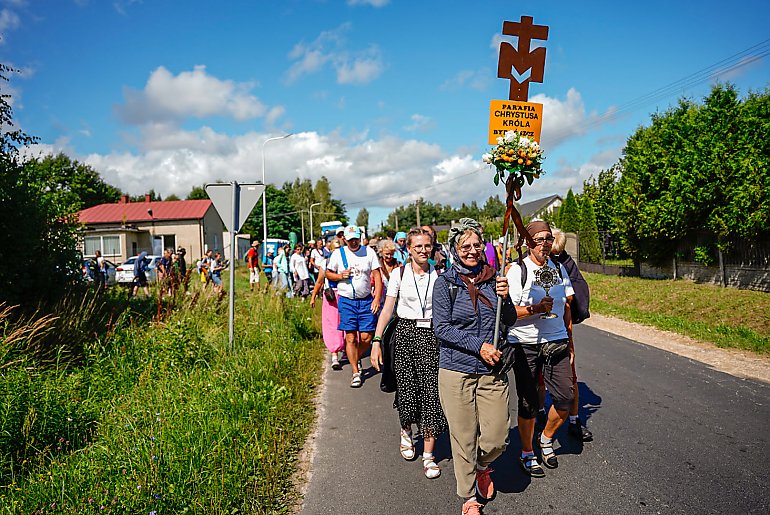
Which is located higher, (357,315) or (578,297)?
(578,297)

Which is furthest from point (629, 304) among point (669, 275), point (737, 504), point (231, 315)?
point (737, 504)

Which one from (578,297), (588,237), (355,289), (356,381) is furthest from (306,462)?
(588,237)

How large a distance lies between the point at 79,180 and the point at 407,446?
39.7 m

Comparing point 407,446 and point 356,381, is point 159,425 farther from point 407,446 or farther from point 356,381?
point 356,381

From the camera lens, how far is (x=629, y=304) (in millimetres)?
15766

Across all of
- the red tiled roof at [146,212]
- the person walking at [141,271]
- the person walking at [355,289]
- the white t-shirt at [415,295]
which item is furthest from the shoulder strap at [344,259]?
the red tiled roof at [146,212]

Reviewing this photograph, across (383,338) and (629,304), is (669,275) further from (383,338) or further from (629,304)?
(383,338)

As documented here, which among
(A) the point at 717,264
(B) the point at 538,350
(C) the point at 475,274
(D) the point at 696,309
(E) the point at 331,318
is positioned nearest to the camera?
(C) the point at 475,274

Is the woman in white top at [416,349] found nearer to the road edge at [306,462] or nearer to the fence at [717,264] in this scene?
the road edge at [306,462]

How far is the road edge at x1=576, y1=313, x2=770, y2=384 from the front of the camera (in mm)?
7922

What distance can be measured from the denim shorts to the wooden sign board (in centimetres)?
364

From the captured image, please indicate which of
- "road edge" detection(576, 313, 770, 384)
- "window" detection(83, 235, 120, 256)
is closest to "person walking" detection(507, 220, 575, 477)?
"road edge" detection(576, 313, 770, 384)

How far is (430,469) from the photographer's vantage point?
4609 millimetres

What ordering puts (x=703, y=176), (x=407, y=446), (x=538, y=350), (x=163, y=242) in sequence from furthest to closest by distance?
(x=163, y=242) < (x=703, y=176) < (x=407, y=446) < (x=538, y=350)
